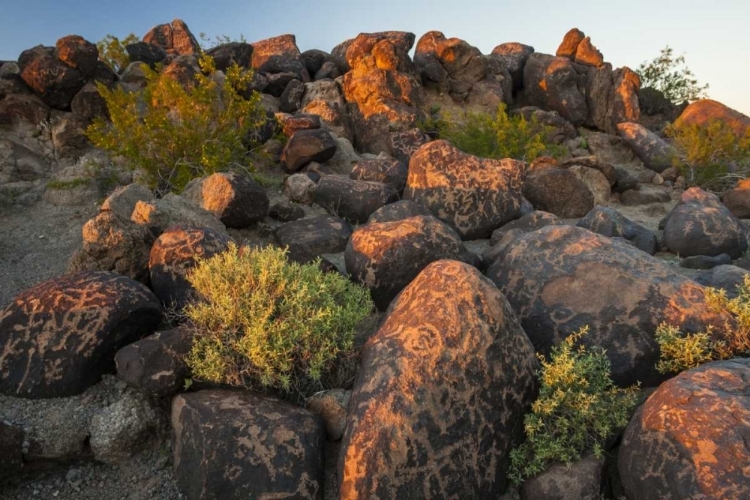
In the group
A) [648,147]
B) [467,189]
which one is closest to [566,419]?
[467,189]

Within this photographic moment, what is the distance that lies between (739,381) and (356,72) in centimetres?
1938

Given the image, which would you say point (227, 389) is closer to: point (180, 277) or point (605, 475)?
point (180, 277)

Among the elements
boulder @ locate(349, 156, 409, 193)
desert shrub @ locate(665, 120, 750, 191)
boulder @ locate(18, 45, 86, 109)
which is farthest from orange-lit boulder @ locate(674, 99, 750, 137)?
boulder @ locate(18, 45, 86, 109)

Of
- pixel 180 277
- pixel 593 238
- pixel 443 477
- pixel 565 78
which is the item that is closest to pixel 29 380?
pixel 180 277

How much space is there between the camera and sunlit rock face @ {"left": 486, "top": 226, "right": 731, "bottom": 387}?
17.5 ft

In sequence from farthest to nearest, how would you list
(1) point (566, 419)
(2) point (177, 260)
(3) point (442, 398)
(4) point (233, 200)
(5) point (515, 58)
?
(5) point (515, 58) → (4) point (233, 200) → (2) point (177, 260) → (1) point (566, 419) → (3) point (442, 398)

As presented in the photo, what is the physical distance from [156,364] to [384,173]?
768 centimetres

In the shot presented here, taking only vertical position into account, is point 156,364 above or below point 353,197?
below

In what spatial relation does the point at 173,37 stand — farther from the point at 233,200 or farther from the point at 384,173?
the point at 233,200

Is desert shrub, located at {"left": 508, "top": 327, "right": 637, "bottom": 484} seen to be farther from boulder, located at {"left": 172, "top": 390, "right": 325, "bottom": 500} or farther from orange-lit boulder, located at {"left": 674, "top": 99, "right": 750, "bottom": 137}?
Answer: orange-lit boulder, located at {"left": 674, "top": 99, "right": 750, "bottom": 137}

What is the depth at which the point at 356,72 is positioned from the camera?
21250 mm

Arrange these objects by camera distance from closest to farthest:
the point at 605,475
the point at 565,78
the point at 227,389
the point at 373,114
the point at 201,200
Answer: the point at 605,475
the point at 227,389
the point at 201,200
the point at 373,114
the point at 565,78

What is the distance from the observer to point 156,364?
5145 millimetres

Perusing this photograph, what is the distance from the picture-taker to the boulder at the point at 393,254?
22.4ft
